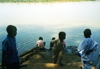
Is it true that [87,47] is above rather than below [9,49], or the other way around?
below

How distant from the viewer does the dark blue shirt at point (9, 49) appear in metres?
4.74

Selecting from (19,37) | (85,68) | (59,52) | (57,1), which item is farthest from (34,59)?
(57,1)

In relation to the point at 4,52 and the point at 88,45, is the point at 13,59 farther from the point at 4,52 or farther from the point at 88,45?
the point at 88,45

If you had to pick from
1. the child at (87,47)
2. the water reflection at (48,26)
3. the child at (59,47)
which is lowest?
the water reflection at (48,26)

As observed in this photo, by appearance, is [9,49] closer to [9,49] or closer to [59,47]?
[9,49]

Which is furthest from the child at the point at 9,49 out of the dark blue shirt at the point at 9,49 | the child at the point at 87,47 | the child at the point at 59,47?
the child at the point at 59,47

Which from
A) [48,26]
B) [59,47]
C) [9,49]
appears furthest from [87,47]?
[48,26]

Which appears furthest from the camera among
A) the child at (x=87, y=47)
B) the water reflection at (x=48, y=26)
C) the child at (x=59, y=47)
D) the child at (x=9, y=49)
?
the water reflection at (x=48, y=26)

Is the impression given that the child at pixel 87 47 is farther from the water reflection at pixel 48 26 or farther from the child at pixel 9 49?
the water reflection at pixel 48 26

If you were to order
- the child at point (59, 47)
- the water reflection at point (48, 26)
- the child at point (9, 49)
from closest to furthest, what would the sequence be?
the child at point (9, 49)
the child at point (59, 47)
the water reflection at point (48, 26)

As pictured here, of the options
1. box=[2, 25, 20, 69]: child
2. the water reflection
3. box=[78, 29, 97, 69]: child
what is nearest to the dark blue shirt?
box=[2, 25, 20, 69]: child

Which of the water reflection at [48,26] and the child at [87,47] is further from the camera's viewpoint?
the water reflection at [48,26]

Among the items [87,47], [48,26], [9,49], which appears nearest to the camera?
[9,49]

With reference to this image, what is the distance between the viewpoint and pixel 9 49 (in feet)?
15.7
